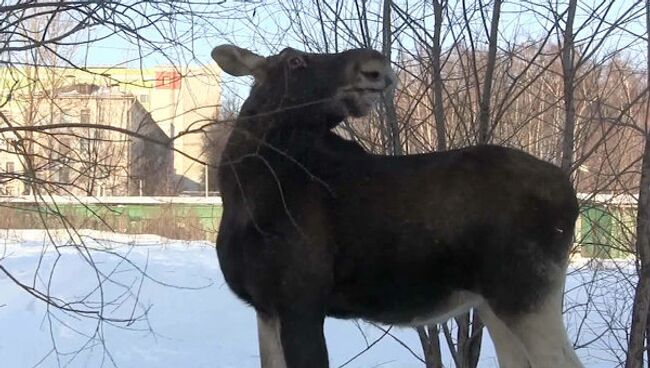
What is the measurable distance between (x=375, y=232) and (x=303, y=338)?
60 centimetres

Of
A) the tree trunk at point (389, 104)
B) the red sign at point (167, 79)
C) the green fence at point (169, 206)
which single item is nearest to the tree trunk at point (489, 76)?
the tree trunk at point (389, 104)

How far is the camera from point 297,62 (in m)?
4.35

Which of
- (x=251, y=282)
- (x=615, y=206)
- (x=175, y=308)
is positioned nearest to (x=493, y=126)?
(x=615, y=206)

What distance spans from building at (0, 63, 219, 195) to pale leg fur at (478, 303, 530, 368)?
1.63m

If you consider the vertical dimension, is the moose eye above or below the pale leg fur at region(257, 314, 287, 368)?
above

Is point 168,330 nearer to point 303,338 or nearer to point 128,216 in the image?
point 128,216

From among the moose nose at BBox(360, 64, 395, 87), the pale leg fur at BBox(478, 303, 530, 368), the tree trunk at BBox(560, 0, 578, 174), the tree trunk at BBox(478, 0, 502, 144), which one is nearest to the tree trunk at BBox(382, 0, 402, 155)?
the tree trunk at BBox(478, 0, 502, 144)

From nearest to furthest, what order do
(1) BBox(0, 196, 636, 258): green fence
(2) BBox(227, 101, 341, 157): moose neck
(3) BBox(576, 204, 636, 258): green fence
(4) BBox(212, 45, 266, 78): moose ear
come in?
(2) BBox(227, 101, 341, 157): moose neck
(4) BBox(212, 45, 266, 78): moose ear
(1) BBox(0, 196, 636, 258): green fence
(3) BBox(576, 204, 636, 258): green fence

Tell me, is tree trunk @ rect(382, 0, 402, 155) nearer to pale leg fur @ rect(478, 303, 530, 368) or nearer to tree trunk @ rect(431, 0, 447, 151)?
tree trunk @ rect(431, 0, 447, 151)

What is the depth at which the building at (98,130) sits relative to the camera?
13.4 feet

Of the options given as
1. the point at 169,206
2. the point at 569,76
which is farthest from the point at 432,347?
the point at 169,206

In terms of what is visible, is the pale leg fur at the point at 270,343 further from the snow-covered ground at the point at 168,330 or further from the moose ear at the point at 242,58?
the snow-covered ground at the point at 168,330

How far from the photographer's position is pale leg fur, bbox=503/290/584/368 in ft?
13.2

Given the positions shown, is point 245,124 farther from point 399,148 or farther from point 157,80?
point 399,148
